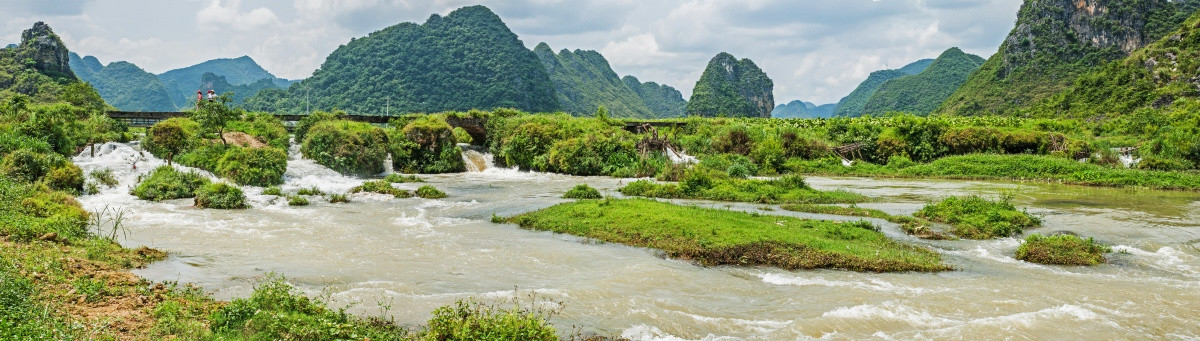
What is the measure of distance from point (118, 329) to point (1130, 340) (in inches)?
434

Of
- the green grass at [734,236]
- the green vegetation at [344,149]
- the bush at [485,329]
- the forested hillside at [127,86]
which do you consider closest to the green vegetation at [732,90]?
the green vegetation at [344,149]

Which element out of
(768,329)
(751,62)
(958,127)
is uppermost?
(751,62)

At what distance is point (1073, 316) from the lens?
9.07 metres

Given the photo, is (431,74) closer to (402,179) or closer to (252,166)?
(402,179)

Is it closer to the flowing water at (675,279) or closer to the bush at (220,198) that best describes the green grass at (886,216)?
the flowing water at (675,279)

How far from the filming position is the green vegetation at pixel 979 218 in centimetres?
1530

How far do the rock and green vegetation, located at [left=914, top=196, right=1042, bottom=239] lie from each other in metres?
71.7

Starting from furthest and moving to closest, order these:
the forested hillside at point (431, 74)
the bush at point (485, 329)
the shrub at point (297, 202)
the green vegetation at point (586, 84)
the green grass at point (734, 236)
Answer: the green vegetation at point (586, 84) < the forested hillside at point (431, 74) < the shrub at point (297, 202) < the green grass at point (734, 236) < the bush at point (485, 329)

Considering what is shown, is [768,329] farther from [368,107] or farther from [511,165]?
[368,107]

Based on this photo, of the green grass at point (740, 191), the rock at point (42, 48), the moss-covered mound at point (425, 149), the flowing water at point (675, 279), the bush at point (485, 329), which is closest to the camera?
the bush at point (485, 329)

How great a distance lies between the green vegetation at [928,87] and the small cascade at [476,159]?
4821 inches

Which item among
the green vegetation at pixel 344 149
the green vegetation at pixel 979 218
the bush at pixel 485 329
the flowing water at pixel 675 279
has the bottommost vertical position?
the flowing water at pixel 675 279

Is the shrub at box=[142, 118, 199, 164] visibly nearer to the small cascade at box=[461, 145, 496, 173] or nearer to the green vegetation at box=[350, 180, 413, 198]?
the green vegetation at box=[350, 180, 413, 198]

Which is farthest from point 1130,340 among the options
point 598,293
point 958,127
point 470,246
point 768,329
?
point 958,127
